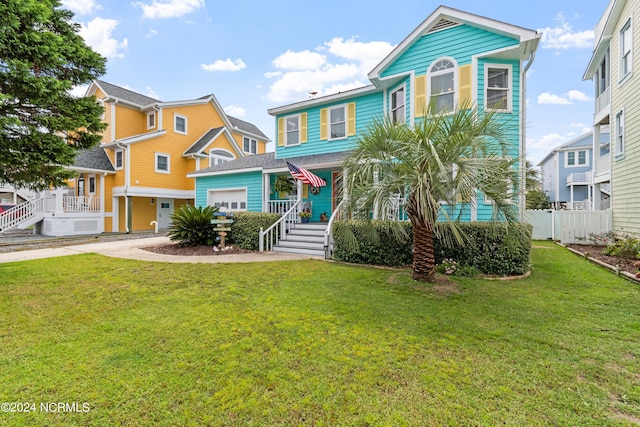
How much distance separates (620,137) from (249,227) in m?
15.1

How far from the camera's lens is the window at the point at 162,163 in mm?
19405

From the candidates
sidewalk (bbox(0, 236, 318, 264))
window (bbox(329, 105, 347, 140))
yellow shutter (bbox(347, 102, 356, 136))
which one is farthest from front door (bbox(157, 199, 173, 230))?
yellow shutter (bbox(347, 102, 356, 136))

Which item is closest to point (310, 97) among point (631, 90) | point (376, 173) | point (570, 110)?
point (376, 173)

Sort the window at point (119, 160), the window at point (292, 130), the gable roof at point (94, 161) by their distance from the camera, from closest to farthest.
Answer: the window at point (292, 130)
the gable roof at point (94, 161)
the window at point (119, 160)

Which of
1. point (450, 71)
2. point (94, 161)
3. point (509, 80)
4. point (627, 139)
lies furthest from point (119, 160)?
point (627, 139)

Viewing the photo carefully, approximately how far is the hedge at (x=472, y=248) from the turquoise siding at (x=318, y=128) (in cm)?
545

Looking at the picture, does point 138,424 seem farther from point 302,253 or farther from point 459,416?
point 302,253

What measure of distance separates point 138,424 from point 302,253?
786 centimetres

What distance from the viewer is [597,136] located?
1434 cm

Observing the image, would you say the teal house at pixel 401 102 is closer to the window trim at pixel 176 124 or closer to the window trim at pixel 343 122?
the window trim at pixel 343 122

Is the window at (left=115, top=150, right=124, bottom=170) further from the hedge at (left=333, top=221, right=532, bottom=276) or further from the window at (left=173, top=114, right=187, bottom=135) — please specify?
the hedge at (left=333, top=221, right=532, bottom=276)

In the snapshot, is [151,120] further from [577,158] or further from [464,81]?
[577,158]

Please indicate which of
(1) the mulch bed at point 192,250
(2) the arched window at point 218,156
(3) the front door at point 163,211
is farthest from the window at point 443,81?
(3) the front door at point 163,211

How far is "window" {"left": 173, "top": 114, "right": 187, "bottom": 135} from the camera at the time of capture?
2041cm
